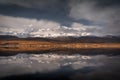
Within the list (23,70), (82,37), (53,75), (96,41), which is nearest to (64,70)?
(53,75)

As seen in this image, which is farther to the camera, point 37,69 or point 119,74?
point 37,69

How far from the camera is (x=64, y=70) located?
1023cm

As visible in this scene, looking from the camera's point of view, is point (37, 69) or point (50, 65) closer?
point (37, 69)

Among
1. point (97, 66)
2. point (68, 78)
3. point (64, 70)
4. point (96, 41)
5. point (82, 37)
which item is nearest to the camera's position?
point (68, 78)

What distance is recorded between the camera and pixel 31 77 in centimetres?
877

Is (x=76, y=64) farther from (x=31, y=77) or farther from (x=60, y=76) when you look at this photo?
(x=31, y=77)

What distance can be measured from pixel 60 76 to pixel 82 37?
45.3 m

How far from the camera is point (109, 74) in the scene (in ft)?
30.3

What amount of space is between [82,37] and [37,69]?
1727 inches

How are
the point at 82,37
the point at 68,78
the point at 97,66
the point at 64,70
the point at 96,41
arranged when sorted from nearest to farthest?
the point at 68,78
the point at 64,70
the point at 97,66
the point at 96,41
the point at 82,37

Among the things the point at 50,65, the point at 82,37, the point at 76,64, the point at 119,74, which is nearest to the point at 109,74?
the point at 119,74

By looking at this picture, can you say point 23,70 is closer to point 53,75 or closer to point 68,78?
point 53,75

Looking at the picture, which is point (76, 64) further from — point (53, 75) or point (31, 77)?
point (31, 77)

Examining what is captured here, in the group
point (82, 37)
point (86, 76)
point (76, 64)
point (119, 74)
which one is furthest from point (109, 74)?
point (82, 37)
